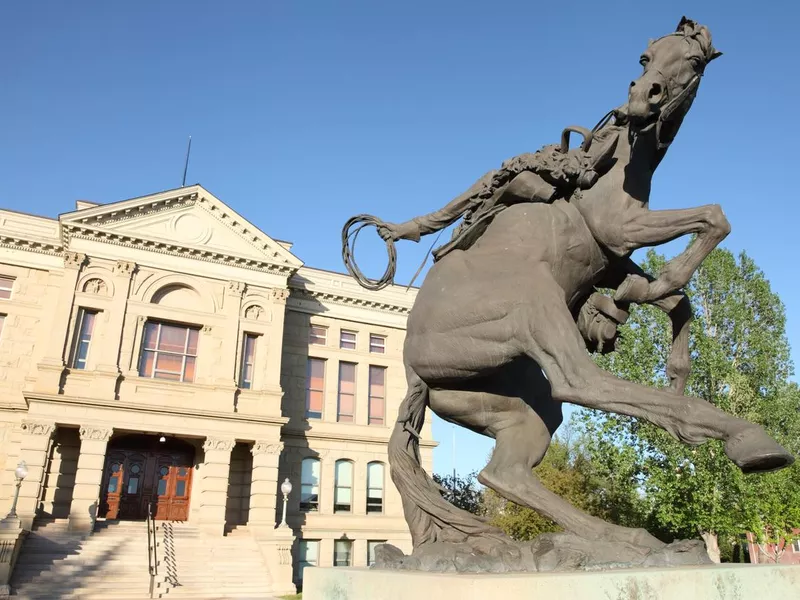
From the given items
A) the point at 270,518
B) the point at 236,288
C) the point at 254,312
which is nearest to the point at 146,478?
the point at 270,518

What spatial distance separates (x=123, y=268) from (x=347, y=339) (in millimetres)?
11213

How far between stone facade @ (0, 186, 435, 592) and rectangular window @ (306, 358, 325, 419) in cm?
12

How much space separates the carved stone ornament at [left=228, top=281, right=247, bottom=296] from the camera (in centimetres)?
2770

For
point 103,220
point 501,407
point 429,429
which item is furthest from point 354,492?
point 501,407

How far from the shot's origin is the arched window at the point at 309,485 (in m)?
28.5

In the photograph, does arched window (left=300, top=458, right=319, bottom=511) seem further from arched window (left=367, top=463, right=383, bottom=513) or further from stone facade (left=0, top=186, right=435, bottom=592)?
arched window (left=367, top=463, right=383, bottom=513)

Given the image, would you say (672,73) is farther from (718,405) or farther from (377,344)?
(377,344)

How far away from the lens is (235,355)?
26.8 metres

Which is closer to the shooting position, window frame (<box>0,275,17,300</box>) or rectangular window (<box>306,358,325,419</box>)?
window frame (<box>0,275,17,300</box>)

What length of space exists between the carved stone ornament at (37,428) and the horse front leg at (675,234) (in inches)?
949

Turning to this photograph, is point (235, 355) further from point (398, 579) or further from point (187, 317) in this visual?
point (398, 579)

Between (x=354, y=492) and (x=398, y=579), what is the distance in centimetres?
2801

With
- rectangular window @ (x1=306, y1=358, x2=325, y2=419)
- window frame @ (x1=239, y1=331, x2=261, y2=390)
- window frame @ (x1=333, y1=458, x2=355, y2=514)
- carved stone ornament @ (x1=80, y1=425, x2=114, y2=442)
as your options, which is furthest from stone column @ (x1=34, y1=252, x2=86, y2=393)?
window frame @ (x1=333, y1=458, x2=355, y2=514)

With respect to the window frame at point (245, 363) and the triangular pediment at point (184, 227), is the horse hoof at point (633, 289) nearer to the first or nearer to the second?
the window frame at point (245, 363)
